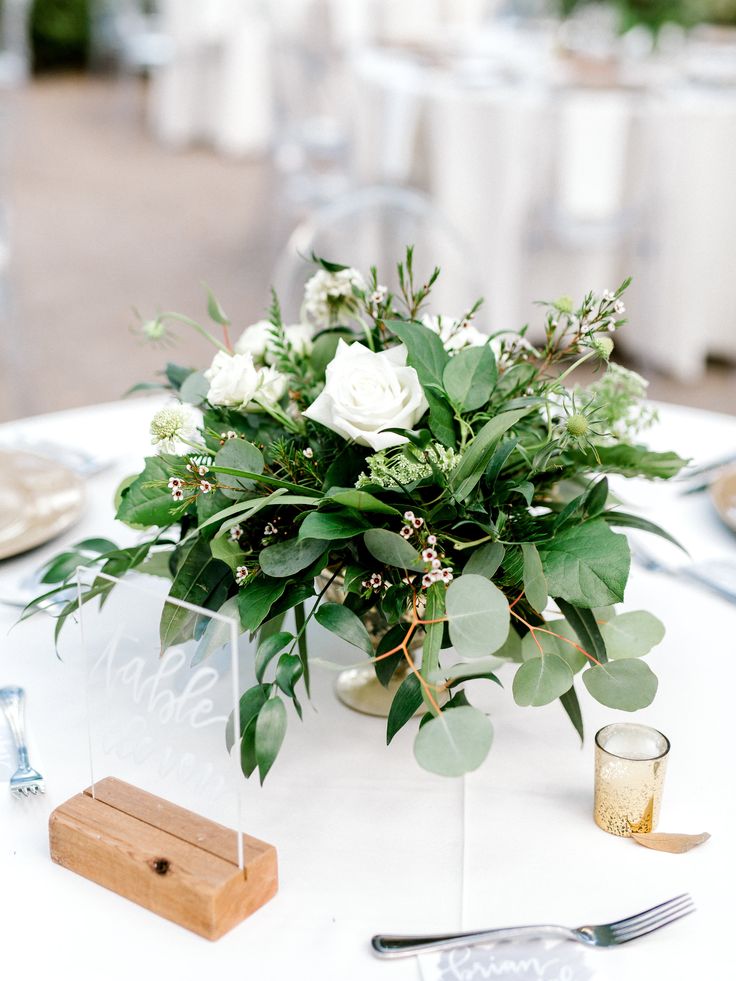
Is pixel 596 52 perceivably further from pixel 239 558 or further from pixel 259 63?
pixel 239 558

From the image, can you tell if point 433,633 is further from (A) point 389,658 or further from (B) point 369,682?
(B) point 369,682

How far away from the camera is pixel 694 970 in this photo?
74 centimetres

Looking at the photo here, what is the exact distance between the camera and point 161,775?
2.74 feet

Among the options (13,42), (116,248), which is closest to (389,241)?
(13,42)

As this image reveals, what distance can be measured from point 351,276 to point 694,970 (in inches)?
24.7

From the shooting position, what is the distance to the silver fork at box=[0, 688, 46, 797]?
90 cm

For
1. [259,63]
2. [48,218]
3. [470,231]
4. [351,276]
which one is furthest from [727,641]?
[259,63]

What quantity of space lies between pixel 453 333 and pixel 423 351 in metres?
0.09

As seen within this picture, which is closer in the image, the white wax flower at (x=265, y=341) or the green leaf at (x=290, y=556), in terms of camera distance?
the green leaf at (x=290, y=556)

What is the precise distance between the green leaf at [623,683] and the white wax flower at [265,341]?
414mm

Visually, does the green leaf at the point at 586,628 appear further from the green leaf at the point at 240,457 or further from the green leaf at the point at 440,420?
the green leaf at the point at 240,457

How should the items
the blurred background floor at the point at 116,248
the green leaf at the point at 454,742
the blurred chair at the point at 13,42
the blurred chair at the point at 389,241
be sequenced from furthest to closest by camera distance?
1. the blurred chair at the point at 13,42
2. the blurred background floor at the point at 116,248
3. the blurred chair at the point at 389,241
4. the green leaf at the point at 454,742

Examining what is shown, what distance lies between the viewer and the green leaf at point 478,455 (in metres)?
0.85

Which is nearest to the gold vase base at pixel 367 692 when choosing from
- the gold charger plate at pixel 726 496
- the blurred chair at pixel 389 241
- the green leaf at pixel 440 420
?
the green leaf at pixel 440 420
